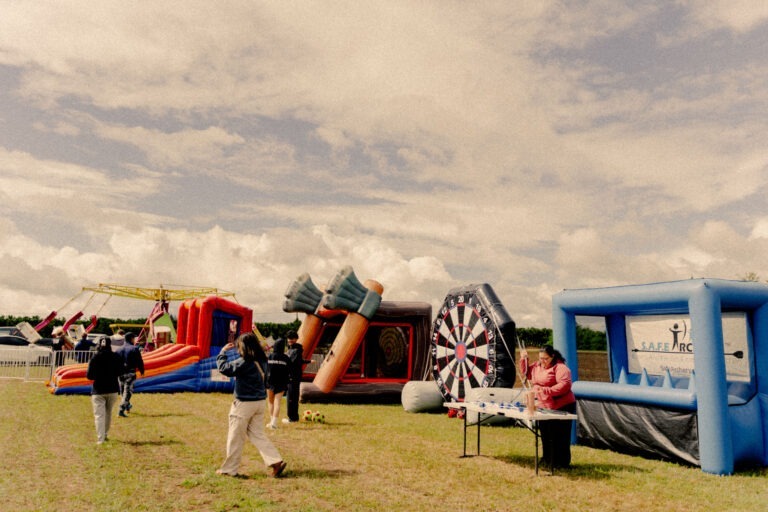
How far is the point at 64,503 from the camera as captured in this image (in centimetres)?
553

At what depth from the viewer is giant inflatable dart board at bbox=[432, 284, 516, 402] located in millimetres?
11219

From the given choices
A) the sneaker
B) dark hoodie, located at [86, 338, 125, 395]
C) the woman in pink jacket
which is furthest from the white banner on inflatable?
dark hoodie, located at [86, 338, 125, 395]

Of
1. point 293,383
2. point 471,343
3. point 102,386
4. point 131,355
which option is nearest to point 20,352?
point 131,355

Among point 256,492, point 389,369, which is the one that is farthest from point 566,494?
point 389,369

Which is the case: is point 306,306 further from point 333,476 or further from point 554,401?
point 554,401

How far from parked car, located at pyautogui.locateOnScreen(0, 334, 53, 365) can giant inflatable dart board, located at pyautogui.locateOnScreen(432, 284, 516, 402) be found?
1329cm

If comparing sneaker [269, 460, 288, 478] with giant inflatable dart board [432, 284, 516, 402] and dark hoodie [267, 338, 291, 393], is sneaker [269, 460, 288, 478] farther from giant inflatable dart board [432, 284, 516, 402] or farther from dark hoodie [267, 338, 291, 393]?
giant inflatable dart board [432, 284, 516, 402]

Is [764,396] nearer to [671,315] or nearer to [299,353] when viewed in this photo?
[671,315]

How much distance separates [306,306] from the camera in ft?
51.2

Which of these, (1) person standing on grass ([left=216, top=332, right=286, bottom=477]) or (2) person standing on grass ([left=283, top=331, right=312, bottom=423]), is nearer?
(1) person standing on grass ([left=216, top=332, right=286, bottom=477])

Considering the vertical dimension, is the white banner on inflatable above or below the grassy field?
above

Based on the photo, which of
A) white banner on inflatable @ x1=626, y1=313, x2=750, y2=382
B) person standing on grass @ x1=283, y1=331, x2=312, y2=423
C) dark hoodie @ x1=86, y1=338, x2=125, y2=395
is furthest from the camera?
person standing on grass @ x1=283, y1=331, x2=312, y2=423

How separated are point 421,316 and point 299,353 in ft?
15.7

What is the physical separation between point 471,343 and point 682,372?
163 inches
